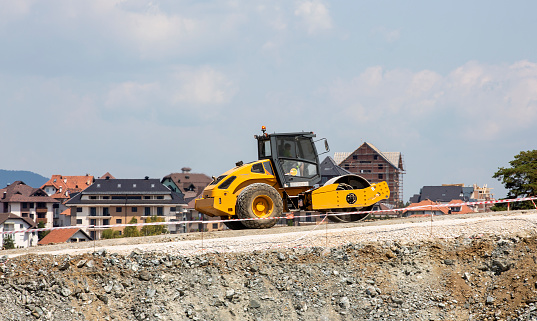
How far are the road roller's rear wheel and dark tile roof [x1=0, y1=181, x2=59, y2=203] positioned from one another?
92875 mm

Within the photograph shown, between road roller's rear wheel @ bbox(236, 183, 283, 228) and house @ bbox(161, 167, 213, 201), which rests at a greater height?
house @ bbox(161, 167, 213, 201)

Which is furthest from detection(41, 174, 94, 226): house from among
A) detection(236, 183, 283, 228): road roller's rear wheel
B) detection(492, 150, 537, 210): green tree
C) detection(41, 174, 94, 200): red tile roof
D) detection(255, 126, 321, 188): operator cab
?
detection(236, 183, 283, 228): road roller's rear wheel

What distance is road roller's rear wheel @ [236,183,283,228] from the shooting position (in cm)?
2095

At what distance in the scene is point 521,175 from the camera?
48.3 meters

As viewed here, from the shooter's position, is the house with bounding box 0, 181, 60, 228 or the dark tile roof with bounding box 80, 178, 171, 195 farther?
the house with bounding box 0, 181, 60, 228

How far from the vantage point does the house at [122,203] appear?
87.0 m

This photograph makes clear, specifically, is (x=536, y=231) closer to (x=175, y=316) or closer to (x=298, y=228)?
(x=298, y=228)

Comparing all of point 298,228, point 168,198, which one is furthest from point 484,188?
point 298,228

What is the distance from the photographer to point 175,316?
1509 centimetres

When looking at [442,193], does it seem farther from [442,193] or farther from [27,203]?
[27,203]

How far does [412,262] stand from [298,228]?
523 cm

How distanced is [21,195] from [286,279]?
324ft

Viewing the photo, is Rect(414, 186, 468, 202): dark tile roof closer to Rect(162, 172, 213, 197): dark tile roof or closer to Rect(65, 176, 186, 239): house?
Rect(162, 172, 213, 197): dark tile roof

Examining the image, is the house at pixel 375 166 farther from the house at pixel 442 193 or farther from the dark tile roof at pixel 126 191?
the dark tile roof at pixel 126 191
